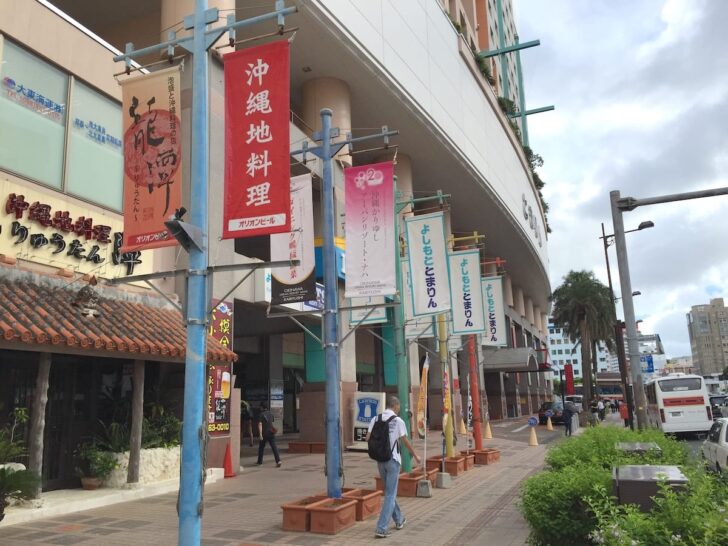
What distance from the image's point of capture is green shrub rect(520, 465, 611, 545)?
6207mm

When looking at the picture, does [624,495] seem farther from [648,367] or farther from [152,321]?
[648,367]

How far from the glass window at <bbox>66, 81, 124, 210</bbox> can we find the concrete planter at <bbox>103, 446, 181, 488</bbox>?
541 cm

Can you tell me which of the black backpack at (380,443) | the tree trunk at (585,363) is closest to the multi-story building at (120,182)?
the black backpack at (380,443)

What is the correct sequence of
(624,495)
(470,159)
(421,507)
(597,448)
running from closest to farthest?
(624,495) → (597,448) → (421,507) → (470,159)

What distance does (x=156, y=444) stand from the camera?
13.1m

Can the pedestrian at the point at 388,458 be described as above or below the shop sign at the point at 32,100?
below

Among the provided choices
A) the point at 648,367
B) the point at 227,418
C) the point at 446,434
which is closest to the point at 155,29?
the point at 227,418

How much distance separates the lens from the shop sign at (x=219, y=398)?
49.4 feet

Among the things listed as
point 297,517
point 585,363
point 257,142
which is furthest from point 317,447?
point 585,363

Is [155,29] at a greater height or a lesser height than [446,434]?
greater

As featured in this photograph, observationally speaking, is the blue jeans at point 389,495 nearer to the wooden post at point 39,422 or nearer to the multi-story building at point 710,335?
the wooden post at point 39,422

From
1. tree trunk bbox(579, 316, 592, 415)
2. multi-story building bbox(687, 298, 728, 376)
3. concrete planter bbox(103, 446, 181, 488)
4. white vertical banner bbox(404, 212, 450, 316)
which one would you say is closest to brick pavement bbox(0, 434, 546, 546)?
concrete planter bbox(103, 446, 181, 488)

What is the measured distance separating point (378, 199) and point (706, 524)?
852 centimetres

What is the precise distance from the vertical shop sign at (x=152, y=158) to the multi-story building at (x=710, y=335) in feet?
492
